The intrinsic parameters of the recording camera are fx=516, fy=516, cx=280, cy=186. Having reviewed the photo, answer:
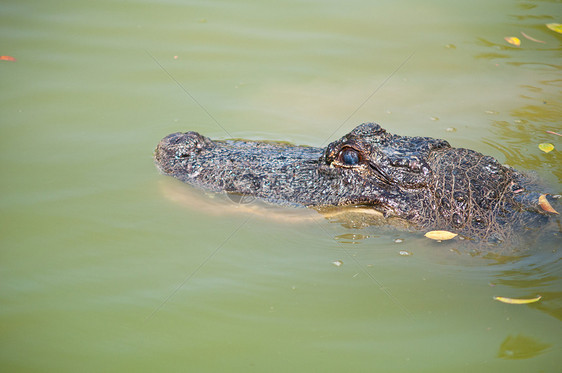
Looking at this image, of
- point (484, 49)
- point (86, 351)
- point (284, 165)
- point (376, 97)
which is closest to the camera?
point (86, 351)

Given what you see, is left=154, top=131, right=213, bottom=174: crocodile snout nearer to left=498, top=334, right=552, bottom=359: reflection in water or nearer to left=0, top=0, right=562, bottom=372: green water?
left=0, top=0, right=562, bottom=372: green water

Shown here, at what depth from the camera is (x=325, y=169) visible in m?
4.58

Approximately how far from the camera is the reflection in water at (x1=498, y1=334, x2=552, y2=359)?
3406 millimetres

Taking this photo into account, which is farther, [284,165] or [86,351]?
[284,165]

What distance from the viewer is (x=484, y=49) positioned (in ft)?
26.5

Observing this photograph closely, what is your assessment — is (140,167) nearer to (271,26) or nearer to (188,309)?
(188,309)

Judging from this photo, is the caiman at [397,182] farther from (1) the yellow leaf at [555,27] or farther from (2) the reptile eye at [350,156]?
(1) the yellow leaf at [555,27]

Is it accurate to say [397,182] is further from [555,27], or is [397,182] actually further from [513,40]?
[555,27]

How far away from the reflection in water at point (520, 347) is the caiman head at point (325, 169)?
1.24 meters

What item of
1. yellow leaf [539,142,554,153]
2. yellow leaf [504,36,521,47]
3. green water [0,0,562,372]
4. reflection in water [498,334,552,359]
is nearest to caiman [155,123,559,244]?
green water [0,0,562,372]

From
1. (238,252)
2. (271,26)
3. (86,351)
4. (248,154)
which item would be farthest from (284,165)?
(271,26)

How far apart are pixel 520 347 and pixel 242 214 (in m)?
2.42

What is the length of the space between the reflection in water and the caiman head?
124 centimetres

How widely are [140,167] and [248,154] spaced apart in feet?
3.95
